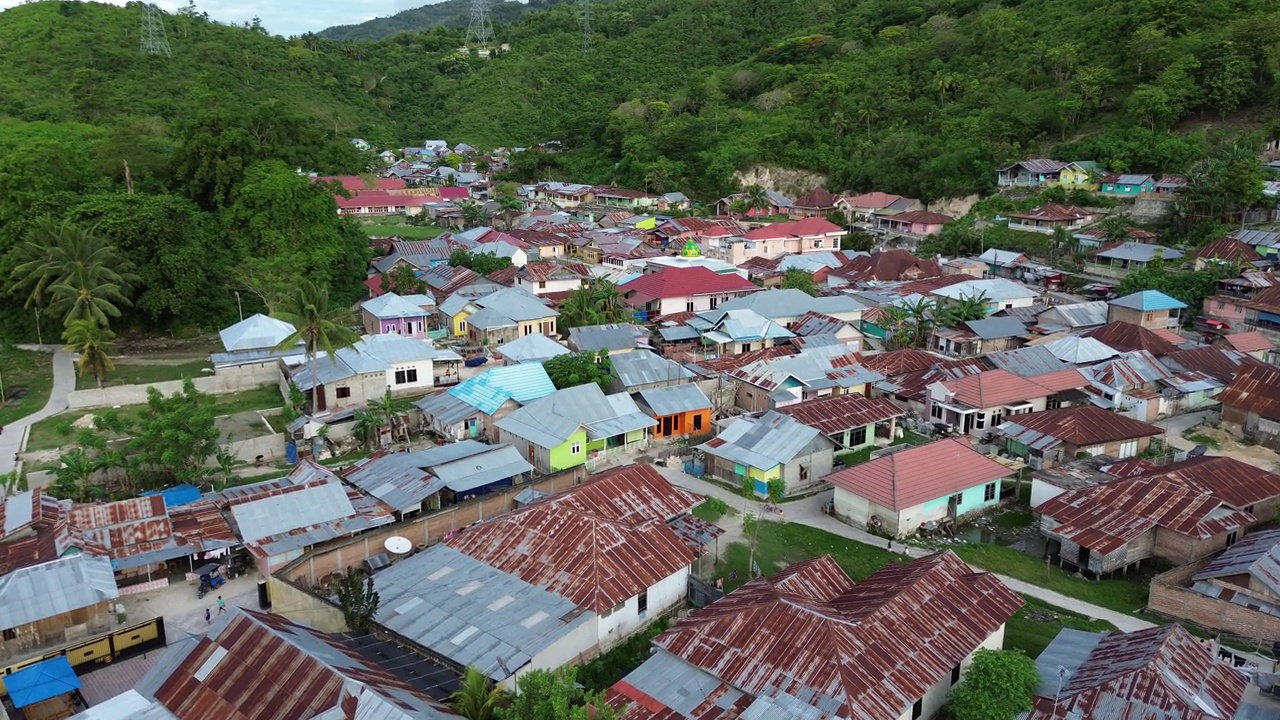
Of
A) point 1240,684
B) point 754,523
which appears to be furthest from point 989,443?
point 1240,684

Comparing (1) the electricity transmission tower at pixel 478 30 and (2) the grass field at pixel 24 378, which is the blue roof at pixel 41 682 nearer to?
(2) the grass field at pixel 24 378

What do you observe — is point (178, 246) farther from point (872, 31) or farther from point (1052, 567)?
point (872, 31)

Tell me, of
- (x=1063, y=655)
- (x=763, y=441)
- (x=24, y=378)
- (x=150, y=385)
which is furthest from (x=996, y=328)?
(x=24, y=378)

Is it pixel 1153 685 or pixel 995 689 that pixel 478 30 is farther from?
pixel 1153 685

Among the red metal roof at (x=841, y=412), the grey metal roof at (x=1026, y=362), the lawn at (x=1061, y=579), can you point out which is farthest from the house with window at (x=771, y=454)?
the grey metal roof at (x=1026, y=362)

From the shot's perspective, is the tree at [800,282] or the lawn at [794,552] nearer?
the lawn at [794,552]

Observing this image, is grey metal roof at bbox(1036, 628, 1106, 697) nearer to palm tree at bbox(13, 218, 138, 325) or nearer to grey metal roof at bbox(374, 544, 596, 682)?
grey metal roof at bbox(374, 544, 596, 682)

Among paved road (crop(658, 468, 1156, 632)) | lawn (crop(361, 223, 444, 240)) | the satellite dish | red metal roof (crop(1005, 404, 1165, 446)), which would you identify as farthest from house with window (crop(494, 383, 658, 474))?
lawn (crop(361, 223, 444, 240))

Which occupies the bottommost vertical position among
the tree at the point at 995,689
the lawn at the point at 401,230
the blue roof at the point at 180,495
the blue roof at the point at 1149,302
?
the tree at the point at 995,689
